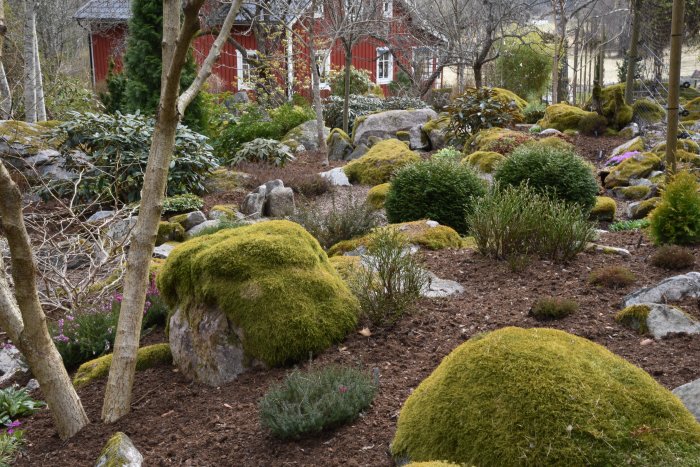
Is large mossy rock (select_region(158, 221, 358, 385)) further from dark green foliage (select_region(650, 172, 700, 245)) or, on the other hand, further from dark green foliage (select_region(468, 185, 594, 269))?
dark green foliage (select_region(650, 172, 700, 245))

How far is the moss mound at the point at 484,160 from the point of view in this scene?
1132 cm

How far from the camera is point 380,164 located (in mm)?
12695

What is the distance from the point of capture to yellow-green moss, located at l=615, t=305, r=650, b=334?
14.0 ft

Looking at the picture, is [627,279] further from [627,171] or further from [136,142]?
→ [136,142]

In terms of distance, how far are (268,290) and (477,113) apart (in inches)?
429

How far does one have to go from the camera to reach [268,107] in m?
20.7

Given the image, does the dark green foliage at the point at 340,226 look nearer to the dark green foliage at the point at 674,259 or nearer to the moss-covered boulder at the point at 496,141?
the dark green foliage at the point at 674,259

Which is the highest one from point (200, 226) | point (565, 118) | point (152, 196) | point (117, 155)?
point (565, 118)

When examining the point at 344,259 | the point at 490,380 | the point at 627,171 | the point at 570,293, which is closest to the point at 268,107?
the point at 627,171

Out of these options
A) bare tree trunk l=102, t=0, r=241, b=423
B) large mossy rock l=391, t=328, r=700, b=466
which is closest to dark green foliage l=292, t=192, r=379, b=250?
bare tree trunk l=102, t=0, r=241, b=423

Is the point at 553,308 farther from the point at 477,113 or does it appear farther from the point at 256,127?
the point at 256,127

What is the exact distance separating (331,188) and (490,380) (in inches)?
379

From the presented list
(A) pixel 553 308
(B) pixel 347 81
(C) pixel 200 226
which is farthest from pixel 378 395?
(B) pixel 347 81

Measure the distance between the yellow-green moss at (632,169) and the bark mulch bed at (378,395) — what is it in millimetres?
5720
